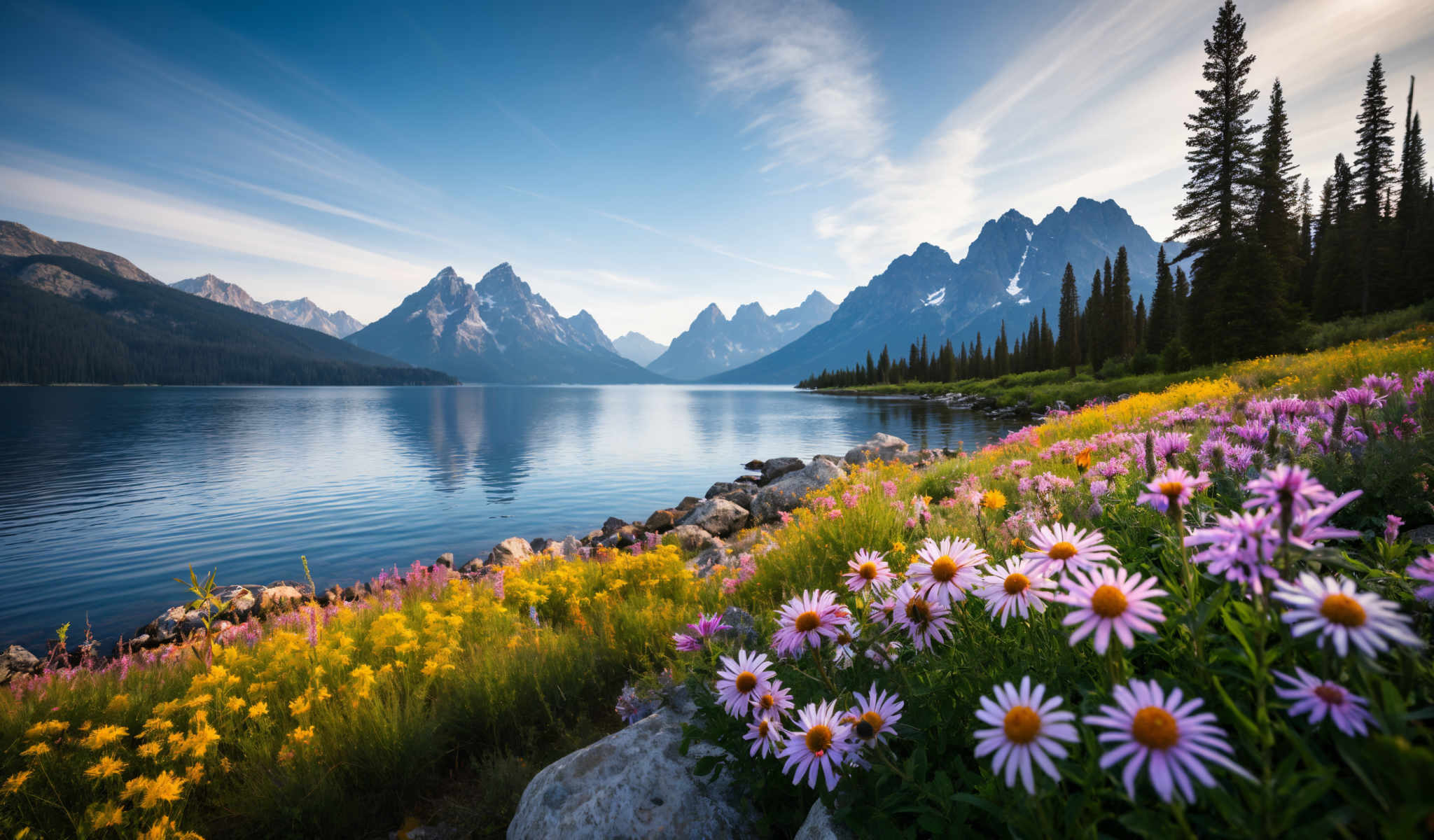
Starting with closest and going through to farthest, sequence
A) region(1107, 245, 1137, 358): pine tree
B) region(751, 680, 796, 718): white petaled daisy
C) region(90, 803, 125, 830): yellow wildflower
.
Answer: region(751, 680, 796, 718): white petaled daisy, region(90, 803, 125, 830): yellow wildflower, region(1107, 245, 1137, 358): pine tree

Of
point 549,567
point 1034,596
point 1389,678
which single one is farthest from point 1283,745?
point 549,567

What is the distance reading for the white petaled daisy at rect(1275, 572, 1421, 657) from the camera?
965 mm

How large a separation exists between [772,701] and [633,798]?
1.32m

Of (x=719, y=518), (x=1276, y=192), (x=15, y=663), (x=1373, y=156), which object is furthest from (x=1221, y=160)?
(x=15, y=663)

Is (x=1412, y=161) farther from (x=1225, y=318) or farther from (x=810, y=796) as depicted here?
(x=810, y=796)

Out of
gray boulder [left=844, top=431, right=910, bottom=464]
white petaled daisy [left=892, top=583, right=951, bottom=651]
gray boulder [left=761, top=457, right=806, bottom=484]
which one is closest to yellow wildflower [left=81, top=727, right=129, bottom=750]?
white petaled daisy [left=892, top=583, right=951, bottom=651]

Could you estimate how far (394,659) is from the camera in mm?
4996

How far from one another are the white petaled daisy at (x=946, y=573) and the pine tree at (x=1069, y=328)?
65542 mm

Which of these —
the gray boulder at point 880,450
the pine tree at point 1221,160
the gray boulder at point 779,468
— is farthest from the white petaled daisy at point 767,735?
the pine tree at point 1221,160

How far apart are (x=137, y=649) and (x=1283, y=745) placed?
1413 cm

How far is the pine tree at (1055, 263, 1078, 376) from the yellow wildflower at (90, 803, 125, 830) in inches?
2657

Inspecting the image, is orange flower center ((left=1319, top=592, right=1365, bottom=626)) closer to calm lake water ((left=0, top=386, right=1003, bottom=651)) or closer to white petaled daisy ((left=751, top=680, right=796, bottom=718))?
white petaled daisy ((left=751, top=680, right=796, bottom=718))

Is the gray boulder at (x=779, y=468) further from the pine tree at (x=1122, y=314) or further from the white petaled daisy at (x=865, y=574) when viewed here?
the pine tree at (x=1122, y=314)

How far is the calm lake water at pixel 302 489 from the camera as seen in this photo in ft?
42.7
